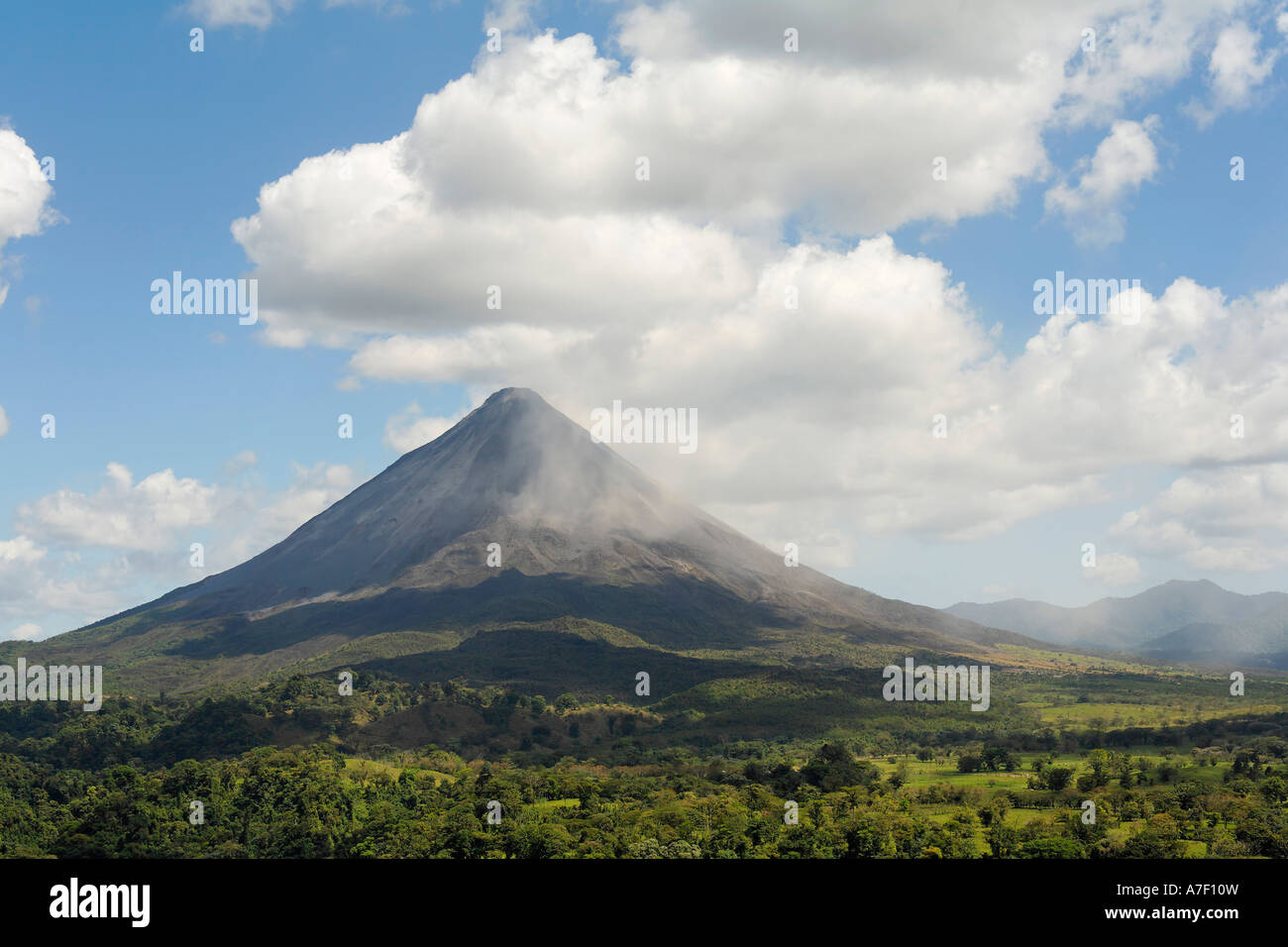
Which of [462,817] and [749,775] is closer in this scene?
[462,817]

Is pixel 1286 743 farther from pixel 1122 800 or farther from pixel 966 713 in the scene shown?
pixel 966 713
